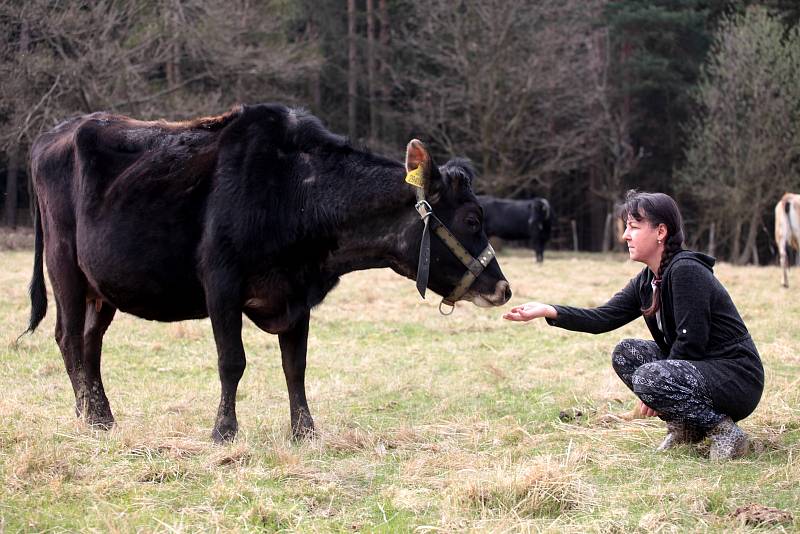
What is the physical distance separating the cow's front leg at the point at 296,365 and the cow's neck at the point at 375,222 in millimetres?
503

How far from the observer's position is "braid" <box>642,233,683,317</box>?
4.63 m

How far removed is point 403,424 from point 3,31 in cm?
1830

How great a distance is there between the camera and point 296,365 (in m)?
5.56

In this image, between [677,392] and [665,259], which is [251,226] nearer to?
[665,259]

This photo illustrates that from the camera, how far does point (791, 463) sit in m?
4.27

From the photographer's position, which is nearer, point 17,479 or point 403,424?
point 17,479

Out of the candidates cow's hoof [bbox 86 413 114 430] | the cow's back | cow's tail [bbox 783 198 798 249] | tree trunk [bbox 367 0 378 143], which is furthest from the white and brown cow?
tree trunk [bbox 367 0 378 143]

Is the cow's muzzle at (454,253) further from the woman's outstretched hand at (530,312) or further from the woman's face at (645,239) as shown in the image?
the woman's face at (645,239)

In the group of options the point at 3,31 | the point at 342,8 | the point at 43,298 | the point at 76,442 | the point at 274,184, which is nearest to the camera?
the point at 76,442

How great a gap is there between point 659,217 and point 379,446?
206cm

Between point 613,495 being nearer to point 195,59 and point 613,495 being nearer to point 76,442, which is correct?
→ point 76,442

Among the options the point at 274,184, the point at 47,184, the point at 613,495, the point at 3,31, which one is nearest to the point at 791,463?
the point at 613,495

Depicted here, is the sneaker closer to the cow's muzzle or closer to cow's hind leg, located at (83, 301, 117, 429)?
the cow's muzzle

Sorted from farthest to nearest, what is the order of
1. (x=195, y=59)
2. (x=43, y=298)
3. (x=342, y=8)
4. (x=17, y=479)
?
(x=342, y=8), (x=195, y=59), (x=43, y=298), (x=17, y=479)
